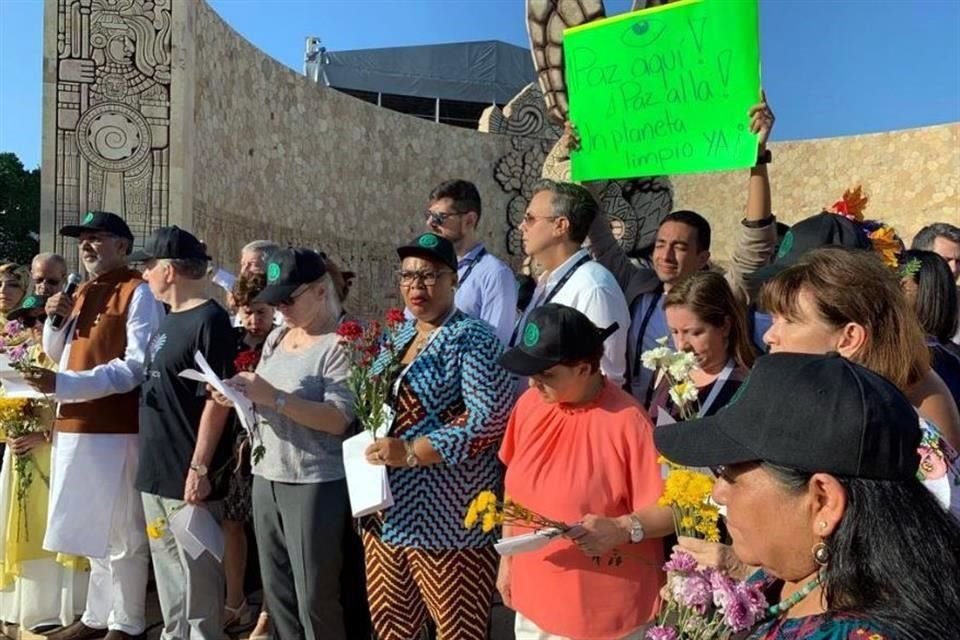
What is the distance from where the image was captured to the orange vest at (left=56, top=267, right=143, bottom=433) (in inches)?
159

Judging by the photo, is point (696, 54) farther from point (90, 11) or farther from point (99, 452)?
point (90, 11)

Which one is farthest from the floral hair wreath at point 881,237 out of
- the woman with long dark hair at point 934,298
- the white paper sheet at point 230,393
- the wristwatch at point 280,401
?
the white paper sheet at point 230,393

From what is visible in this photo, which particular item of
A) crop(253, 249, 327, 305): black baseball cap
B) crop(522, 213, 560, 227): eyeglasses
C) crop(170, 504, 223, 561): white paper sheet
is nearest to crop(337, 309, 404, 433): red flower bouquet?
crop(253, 249, 327, 305): black baseball cap

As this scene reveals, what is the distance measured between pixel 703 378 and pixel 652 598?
700 mm

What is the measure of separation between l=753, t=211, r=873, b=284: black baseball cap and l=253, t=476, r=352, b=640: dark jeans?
1681mm

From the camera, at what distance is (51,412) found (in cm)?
433

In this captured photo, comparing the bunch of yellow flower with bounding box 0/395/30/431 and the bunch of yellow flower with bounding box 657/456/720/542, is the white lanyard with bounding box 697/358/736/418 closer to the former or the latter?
the bunch of yellow flower with bounding box 657/456/720/542

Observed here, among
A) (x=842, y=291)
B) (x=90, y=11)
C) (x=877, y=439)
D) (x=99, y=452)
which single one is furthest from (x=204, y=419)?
(x=90, y=11)

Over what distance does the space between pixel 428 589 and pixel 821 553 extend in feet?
6.29

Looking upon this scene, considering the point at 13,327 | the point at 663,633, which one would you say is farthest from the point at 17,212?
the point at 663,633

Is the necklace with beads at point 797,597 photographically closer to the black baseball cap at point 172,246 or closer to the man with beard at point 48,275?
the black baseball cap at point 172,246

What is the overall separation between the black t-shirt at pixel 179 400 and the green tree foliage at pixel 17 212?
28.6 metres

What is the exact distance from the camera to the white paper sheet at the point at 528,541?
215 cm

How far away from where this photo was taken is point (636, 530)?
7.32 ft
